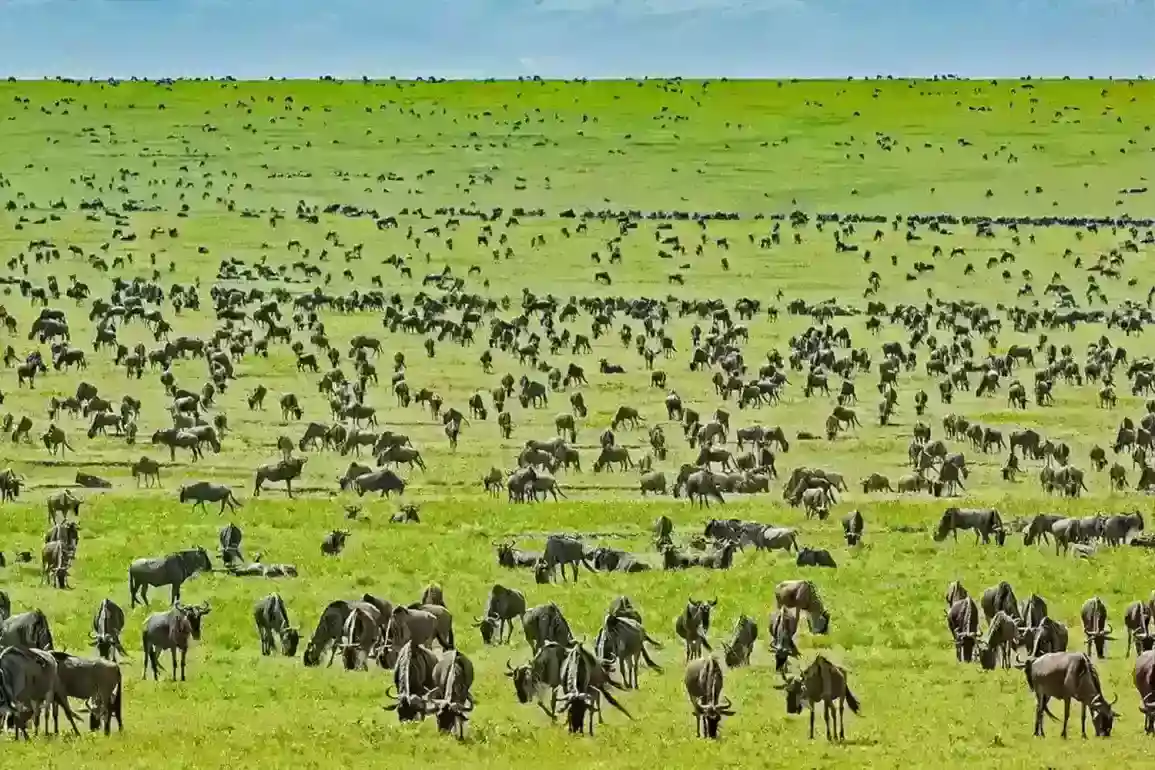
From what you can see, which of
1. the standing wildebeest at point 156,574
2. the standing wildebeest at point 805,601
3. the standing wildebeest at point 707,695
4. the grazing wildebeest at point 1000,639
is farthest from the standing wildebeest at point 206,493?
the standing wildebeest at point 707,695

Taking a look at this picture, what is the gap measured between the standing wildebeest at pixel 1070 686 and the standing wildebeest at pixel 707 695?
3.35 m

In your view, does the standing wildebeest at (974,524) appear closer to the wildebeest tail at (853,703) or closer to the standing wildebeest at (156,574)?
the standing wildebeest at (156,574)

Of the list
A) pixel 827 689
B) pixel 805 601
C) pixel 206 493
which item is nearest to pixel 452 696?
pixel 827 689

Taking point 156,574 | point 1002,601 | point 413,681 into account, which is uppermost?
point 156,574

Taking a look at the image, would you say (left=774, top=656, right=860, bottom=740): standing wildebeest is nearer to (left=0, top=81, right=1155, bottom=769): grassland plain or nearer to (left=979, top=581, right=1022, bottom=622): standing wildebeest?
(left=0, top=81, right=1155, bottom=769): grassland plain

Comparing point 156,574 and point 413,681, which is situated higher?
point 156,574

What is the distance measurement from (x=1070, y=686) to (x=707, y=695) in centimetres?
387

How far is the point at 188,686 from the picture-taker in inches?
920

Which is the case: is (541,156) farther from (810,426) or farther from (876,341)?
(810,426)

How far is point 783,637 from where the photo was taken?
25.2m

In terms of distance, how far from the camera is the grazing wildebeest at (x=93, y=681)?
2031cm

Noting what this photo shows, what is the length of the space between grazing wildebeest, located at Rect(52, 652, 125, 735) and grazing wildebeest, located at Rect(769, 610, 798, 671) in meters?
8.47

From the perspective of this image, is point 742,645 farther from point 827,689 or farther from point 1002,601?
point 827,689

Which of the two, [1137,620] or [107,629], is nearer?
[107,629]
